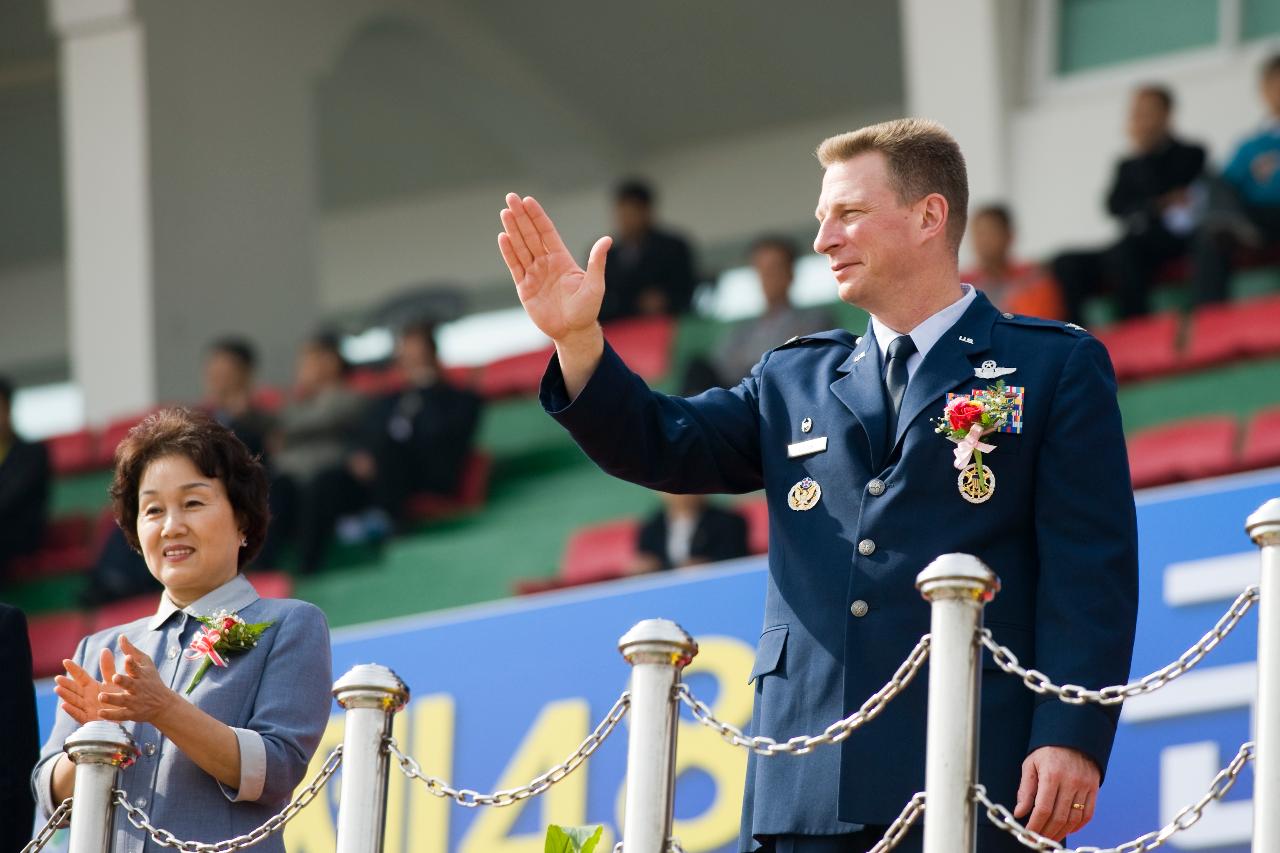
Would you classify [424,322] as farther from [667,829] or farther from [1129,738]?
[667,829]

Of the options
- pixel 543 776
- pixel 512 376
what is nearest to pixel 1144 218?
pixel 512 376

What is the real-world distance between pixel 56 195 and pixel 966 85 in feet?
22.9

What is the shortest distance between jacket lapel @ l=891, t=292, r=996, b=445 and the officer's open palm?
46 centimetres

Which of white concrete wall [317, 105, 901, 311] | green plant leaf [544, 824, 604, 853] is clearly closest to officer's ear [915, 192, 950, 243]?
green plant leaf [544, 824, 604, 853]

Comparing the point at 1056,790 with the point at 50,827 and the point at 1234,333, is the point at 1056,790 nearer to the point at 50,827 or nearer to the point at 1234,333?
the point at 50,827

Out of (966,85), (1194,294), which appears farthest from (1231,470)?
(966,85)

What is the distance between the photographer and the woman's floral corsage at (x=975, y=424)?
9.74 feet

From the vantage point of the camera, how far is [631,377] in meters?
3.06

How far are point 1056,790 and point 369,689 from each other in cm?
104

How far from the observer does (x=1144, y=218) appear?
8461mm

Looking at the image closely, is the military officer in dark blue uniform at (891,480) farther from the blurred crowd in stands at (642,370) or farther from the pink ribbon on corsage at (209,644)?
the blurred crowd in stands at (642,370)

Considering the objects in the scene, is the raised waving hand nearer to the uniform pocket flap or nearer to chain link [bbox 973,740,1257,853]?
the uniform pocket flap

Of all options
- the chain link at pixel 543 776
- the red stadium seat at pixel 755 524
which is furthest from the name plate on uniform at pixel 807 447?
the red stadium seat at pixel 755 524

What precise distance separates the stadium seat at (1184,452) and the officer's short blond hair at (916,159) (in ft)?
12.9
